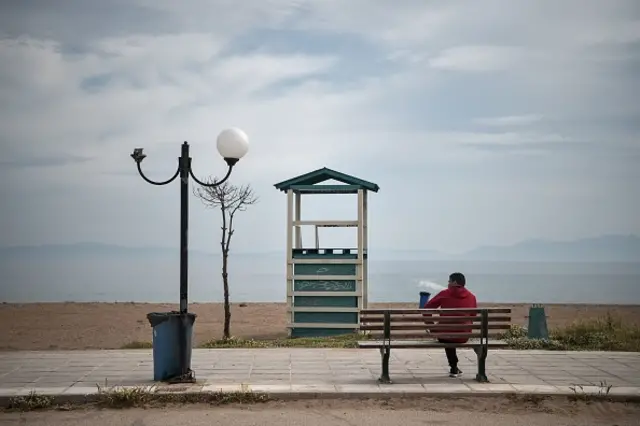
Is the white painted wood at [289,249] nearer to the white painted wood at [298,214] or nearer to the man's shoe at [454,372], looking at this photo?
the white painted wood at [298,214]

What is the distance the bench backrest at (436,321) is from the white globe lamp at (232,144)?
278cm

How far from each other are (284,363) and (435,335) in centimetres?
255

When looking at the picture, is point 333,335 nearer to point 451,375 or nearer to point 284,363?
point 284,363

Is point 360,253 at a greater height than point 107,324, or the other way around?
point 360,253

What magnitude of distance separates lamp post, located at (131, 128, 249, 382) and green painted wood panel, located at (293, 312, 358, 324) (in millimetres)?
7555

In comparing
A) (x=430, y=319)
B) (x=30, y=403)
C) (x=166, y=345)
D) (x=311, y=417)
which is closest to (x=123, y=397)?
(x=30, y=403)

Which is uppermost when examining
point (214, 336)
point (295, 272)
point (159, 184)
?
point (159, 184)

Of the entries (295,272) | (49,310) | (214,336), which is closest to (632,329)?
(295,272)

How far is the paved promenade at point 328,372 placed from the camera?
9.69 m

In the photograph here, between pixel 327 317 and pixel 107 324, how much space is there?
312 inches

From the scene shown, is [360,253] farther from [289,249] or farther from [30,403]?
[30,403]

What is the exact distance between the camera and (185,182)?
1067 centimetres

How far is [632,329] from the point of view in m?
15.3

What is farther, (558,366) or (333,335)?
(333,335)
